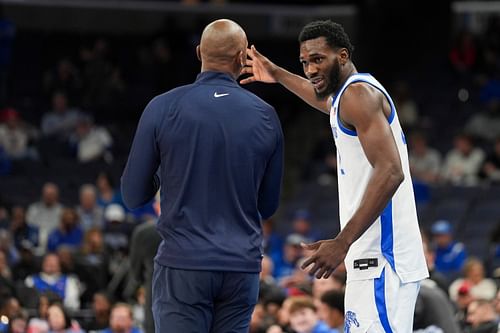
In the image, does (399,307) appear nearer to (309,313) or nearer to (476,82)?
(309,313)

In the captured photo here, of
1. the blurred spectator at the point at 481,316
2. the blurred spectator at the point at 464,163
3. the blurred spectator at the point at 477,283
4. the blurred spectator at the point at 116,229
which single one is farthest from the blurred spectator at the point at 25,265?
the blurred spectator at the point at 464,163

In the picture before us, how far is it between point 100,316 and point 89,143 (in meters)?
6.73

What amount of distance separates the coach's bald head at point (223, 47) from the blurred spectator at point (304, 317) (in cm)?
386

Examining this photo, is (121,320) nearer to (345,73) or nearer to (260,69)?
(260,69)

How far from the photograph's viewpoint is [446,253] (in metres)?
13.4

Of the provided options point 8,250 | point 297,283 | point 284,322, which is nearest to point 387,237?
point 284,322

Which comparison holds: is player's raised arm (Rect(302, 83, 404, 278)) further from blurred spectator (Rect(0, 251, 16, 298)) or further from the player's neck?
blurred spectator (Rect(0, 251, 16, 298))

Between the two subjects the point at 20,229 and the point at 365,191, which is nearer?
the point at 365,191

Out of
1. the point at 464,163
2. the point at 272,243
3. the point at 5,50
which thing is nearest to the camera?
the point at 272,243

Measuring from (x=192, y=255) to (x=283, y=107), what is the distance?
16116mm

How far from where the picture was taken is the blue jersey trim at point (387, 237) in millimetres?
4918

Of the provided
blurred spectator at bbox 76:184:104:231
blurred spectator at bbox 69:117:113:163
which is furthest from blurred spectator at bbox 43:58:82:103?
blurred spectator at bbox 76:184:104:231

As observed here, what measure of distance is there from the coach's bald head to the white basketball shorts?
101 centimetres

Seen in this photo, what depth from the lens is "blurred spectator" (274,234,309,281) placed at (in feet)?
45.5
